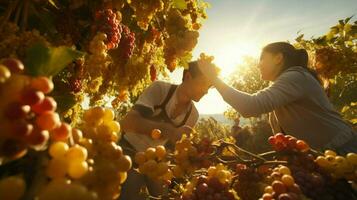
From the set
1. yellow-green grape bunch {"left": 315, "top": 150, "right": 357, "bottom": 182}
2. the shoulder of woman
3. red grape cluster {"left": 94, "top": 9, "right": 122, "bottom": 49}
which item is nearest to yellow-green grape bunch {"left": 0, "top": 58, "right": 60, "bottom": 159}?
yellow-green grape bunch {"left": 315, "top": 150, "right": 357, "bottom": 182}

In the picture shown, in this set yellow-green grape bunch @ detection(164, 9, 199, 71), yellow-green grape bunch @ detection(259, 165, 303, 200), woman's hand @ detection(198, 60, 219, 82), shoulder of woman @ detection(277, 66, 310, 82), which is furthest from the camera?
shoulder of woman @ detection(277, 66, 310, 82)

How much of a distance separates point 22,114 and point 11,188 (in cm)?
12

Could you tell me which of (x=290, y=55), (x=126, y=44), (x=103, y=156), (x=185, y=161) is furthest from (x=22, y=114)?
(x=290, y=55)

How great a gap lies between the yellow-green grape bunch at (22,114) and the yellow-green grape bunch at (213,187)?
0.78 metres

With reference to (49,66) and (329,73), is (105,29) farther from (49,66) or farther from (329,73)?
(329,73)

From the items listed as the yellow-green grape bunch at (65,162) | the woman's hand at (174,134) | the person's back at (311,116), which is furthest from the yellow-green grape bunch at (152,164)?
the person's back at (311,116)

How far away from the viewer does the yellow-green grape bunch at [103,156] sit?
2.47 feet

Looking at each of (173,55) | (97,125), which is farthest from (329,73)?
(97,125)

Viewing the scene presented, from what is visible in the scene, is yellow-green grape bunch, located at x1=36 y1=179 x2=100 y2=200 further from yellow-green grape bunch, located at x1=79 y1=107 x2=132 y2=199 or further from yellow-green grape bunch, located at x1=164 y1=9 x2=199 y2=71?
yellow-green grape bunch, located at x1=164 y1=9 x2=199 y2=71

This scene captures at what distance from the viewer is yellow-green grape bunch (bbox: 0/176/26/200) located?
1.88 feet

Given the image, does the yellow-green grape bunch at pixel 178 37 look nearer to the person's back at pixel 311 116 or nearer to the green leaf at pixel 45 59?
the person's back at pixel 311 116

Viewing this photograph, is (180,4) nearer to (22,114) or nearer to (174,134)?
(174,134)

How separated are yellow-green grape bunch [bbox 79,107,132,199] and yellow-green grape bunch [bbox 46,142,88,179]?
41 millimetres

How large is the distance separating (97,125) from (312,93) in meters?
2.10
